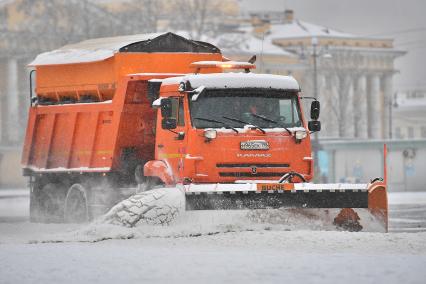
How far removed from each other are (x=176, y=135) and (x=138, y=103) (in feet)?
6.13

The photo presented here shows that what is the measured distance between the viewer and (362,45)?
144 meters

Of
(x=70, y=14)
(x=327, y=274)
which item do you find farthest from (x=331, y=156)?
(x=327, y=274)

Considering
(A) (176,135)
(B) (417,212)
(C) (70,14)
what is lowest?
(B) (417,212)

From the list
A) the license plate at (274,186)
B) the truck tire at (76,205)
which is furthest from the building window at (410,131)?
the license plate at (274,186)

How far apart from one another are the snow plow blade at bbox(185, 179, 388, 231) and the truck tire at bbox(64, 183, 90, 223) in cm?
514

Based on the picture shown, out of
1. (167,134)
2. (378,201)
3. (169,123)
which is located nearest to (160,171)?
(167,134)

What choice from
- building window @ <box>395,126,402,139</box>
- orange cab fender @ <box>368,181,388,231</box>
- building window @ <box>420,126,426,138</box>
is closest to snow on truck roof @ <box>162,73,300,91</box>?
orange cab fender @ <box>368,181,388,231</box>

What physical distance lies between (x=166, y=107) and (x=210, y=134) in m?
0.86

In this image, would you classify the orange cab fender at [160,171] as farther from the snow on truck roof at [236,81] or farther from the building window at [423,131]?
the building window at [423,131]

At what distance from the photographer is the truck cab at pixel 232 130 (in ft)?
72.6

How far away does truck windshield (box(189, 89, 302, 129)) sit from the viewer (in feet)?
73.0

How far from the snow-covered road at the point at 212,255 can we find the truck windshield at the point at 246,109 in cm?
212

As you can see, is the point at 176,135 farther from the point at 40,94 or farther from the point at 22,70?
the point at 22,70

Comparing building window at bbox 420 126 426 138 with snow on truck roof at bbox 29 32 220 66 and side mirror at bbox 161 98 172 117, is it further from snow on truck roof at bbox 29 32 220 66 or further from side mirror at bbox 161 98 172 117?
side mirror at bbox 161 98 172 117
